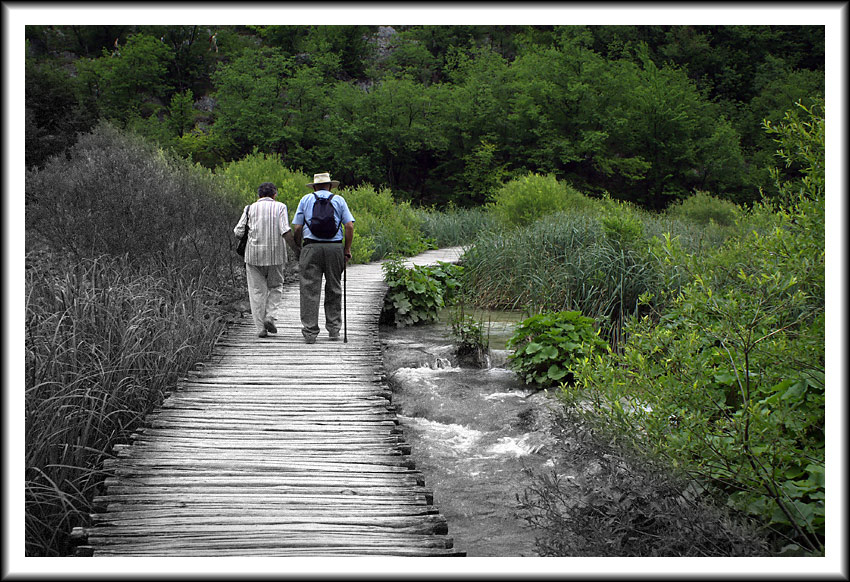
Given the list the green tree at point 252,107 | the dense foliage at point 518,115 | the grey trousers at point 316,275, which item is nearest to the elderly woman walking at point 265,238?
the grey trousers at point 316,275

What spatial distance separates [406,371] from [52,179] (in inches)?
279

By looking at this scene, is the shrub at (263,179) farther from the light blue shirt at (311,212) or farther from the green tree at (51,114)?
the light blue shirt at (311,212)

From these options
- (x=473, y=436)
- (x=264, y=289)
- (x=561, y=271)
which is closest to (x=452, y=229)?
(x=561, y=271)

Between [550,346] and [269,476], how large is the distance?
13.9ft

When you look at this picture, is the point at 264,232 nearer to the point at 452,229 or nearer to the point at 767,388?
the point at 767,388

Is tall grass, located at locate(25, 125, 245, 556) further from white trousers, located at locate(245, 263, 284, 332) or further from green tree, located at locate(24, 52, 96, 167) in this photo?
green tree, located at locate(24, 52, 96, 167)

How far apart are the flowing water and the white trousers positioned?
1719mm

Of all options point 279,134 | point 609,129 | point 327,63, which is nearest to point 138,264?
point 279,134

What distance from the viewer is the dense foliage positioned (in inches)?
1358

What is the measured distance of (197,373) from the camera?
6070 millimetres

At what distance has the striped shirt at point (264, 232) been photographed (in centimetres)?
693

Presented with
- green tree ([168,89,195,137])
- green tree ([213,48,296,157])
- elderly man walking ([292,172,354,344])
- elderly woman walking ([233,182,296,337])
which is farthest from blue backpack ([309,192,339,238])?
green tree ([168,89,195,137])

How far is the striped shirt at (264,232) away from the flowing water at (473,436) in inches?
85.2

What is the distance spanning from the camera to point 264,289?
7.30m
